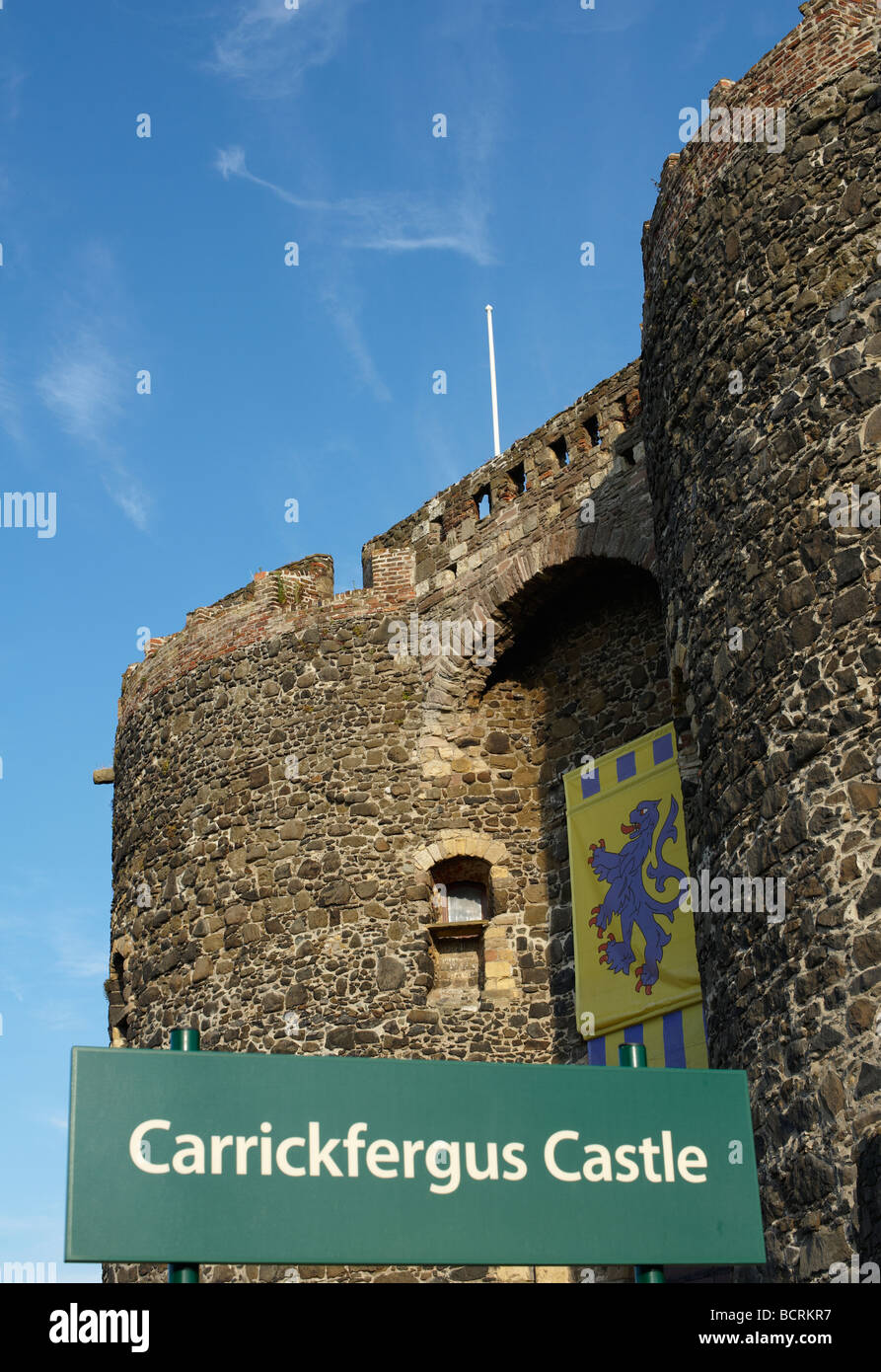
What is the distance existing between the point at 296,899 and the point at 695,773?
5398 millimetres

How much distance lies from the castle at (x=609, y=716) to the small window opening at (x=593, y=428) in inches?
0.9

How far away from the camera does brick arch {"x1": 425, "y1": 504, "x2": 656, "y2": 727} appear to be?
13.1 metres

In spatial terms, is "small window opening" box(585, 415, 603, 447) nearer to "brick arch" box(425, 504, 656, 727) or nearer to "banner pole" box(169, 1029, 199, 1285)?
"brick arch" box(425, 504, 656, 727)

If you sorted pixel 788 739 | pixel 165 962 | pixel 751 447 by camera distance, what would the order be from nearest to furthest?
pixel 788 739 → pixel 751 447 → pixel 165 962

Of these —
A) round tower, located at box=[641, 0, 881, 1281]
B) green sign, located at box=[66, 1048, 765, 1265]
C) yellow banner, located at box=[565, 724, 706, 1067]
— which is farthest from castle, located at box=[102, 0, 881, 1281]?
green sign, located at box=[66, 1048, 765, 1265]

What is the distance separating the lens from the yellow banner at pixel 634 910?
11.7 metres

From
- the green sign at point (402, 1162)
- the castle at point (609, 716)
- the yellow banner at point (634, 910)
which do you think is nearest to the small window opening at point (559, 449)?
the castle at point (609, 716)

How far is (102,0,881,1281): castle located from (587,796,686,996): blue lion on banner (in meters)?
0.92

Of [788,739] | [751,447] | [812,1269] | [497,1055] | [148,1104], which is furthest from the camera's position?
[497,1055]

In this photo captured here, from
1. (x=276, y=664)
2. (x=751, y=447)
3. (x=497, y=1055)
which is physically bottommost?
(x=497, y=1055)

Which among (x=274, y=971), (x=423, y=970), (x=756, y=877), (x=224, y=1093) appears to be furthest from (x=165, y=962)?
(x=224, y=1093)

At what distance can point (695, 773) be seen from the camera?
10305mm

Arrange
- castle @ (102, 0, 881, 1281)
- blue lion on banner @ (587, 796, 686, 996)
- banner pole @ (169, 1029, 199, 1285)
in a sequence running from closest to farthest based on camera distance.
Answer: banner pole @ (169, 1029, 199, 1285), castle @ (102, 0, 881, 1281), blue lion on banner @ (587, 796, 686, 996)

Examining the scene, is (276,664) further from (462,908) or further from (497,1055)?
(497,1055)
